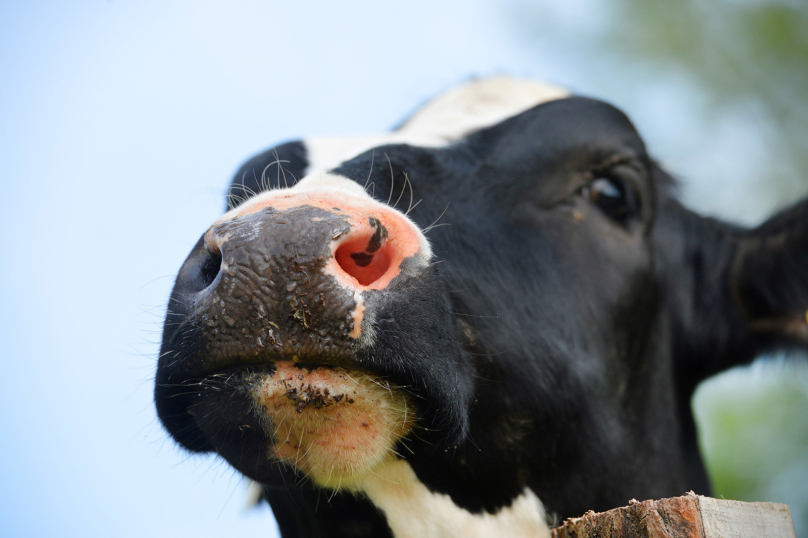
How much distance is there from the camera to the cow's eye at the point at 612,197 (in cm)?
278

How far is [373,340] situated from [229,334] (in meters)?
0.32

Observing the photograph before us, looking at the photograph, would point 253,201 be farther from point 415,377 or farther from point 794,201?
point 794,201

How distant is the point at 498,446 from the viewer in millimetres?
2234

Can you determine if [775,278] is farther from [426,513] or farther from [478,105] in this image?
[426,513]

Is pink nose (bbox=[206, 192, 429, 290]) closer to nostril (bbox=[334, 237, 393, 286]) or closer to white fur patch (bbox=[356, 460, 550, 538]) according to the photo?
nostril (bbox=[334, 237, 393, 286])

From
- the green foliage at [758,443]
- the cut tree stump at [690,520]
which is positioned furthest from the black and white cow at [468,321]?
the green foliage at [758,443]

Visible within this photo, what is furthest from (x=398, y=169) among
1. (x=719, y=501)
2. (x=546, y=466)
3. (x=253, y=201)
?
(x=719, y=501)

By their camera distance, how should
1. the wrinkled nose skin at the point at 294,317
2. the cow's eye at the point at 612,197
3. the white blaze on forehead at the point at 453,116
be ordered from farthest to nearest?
the cow's eye at the point at 612,197 → the white blaze on forehead at the point at 453,116 → the wrinkled nose skin at the point at 294,317

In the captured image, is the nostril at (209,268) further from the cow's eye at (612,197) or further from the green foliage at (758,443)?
the green foliage at (758,443)

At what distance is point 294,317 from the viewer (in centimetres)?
151

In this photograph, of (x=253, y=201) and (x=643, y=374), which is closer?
(x=253, y=201)

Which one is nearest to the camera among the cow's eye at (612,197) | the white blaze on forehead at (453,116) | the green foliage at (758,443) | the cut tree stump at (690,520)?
the cut tree stump at (690,520)

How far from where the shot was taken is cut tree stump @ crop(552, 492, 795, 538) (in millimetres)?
1348

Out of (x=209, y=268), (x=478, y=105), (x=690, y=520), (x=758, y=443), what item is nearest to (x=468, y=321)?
(x=209, y=268)
